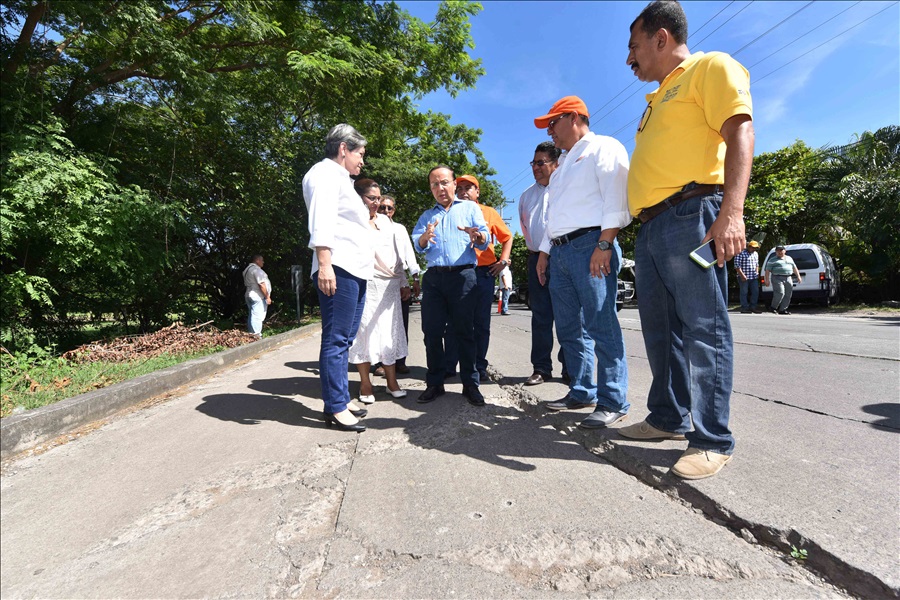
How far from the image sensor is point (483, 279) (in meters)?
4.10

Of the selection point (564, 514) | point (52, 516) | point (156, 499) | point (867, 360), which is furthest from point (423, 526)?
point (867, 360)

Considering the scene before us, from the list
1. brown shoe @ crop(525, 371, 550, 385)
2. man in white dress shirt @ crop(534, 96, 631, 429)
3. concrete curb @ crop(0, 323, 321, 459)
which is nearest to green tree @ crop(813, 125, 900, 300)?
brown shoe @ crop(525, 371, 550, 385)

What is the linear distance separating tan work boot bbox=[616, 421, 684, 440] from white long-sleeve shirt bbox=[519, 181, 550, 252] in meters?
2.18

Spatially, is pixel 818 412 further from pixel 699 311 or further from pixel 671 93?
pixel 671 93

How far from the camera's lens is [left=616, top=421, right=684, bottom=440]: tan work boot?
2.43m

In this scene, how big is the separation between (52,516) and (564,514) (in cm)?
213

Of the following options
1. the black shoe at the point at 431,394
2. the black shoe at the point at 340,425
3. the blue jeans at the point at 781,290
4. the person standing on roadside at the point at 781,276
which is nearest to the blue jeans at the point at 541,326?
the black shoe at the point at 431,394

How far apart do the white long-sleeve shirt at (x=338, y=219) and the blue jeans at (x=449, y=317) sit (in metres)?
0.64

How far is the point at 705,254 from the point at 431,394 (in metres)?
2.37

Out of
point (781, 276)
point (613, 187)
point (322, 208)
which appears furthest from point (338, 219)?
point (781, 276)

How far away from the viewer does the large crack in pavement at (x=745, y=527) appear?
1.31 m

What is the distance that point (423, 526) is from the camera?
1747 millimetres

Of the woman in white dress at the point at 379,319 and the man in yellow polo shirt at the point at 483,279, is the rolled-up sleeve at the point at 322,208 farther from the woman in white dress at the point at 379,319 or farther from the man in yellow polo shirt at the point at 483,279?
the man in yellow polo shirt at the point at 483,279

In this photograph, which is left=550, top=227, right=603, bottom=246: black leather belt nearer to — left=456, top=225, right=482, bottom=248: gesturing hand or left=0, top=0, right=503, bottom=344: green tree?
left=456, top=225, right=482, bottom=248: gesturing hand
